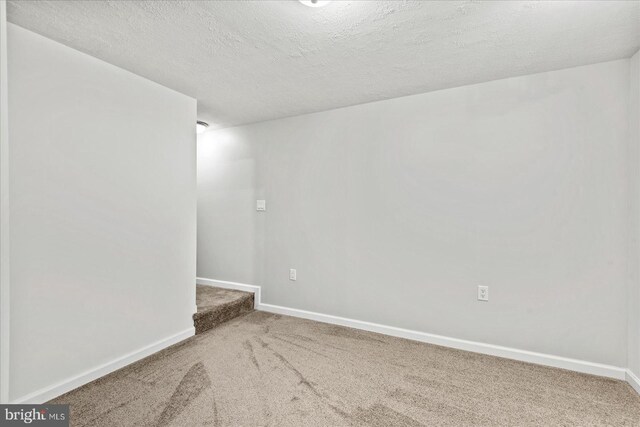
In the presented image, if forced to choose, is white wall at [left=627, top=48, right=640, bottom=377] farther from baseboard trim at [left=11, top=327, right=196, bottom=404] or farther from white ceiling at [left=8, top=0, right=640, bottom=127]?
baseboard trim at [left=11, top=327, right=196, bottom=404]

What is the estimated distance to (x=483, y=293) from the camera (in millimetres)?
2617

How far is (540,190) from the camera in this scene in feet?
7.95

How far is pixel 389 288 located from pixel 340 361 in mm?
861

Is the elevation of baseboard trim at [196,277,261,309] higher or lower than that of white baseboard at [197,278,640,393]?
higher

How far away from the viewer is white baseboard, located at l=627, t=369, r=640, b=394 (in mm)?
2049

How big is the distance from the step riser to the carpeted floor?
0.86 ft

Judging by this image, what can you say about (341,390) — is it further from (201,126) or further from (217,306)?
(201,126)

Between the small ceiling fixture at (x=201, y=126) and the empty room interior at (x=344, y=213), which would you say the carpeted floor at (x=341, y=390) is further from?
the small ceiling fixture at (x=201, y=126)

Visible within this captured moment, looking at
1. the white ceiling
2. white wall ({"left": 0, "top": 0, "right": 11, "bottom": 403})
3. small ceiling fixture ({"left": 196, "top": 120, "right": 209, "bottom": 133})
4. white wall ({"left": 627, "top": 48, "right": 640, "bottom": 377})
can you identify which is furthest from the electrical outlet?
small ceiling fixture ({"left": 196, "top": 120, "right": 209, "bottom": 133})

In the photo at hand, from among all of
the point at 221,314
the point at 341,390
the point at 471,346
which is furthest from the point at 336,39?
the point at 221,314

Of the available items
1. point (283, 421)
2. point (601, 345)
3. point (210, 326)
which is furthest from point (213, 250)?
point (601, 345)

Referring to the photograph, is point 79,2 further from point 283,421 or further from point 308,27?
point 283,421

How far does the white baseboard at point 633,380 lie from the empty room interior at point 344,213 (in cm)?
1

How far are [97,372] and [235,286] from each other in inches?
68.9
